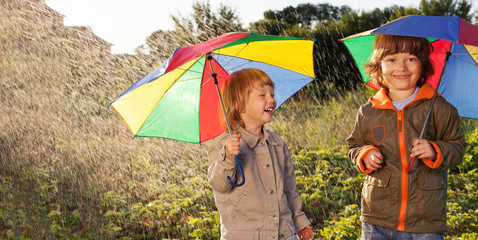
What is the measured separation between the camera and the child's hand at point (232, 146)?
210cm

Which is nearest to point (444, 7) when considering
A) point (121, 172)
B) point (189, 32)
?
point (189, 32)

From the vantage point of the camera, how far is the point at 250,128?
92.4 inches

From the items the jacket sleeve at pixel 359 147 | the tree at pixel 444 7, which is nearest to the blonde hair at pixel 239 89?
the jacket sleeve at pixel 359 147

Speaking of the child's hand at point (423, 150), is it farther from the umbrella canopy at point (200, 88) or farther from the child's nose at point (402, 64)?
the umbrella canopy at point (200, 88)

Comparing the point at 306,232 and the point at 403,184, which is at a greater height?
the point at 403,184

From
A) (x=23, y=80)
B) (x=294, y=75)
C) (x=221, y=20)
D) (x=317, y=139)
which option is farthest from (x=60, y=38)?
(x=294, y=75)

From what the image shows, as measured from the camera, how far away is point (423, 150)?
219cm

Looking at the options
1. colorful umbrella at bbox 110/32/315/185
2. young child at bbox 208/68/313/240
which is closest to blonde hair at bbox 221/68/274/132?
young child at bbox 208/68/313/240

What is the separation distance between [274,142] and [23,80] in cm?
998

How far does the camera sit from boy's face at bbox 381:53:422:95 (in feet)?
7.68

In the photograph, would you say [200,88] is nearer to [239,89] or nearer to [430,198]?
[239,89]

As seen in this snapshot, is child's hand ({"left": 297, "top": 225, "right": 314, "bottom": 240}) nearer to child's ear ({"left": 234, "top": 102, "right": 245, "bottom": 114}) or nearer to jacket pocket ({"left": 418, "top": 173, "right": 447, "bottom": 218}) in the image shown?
jacket pocket ({"left": 418, "top": 173, "right": 447, "bottom": 218})

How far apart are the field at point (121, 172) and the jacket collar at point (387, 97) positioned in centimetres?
165

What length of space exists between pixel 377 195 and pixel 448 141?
44 centimetres
